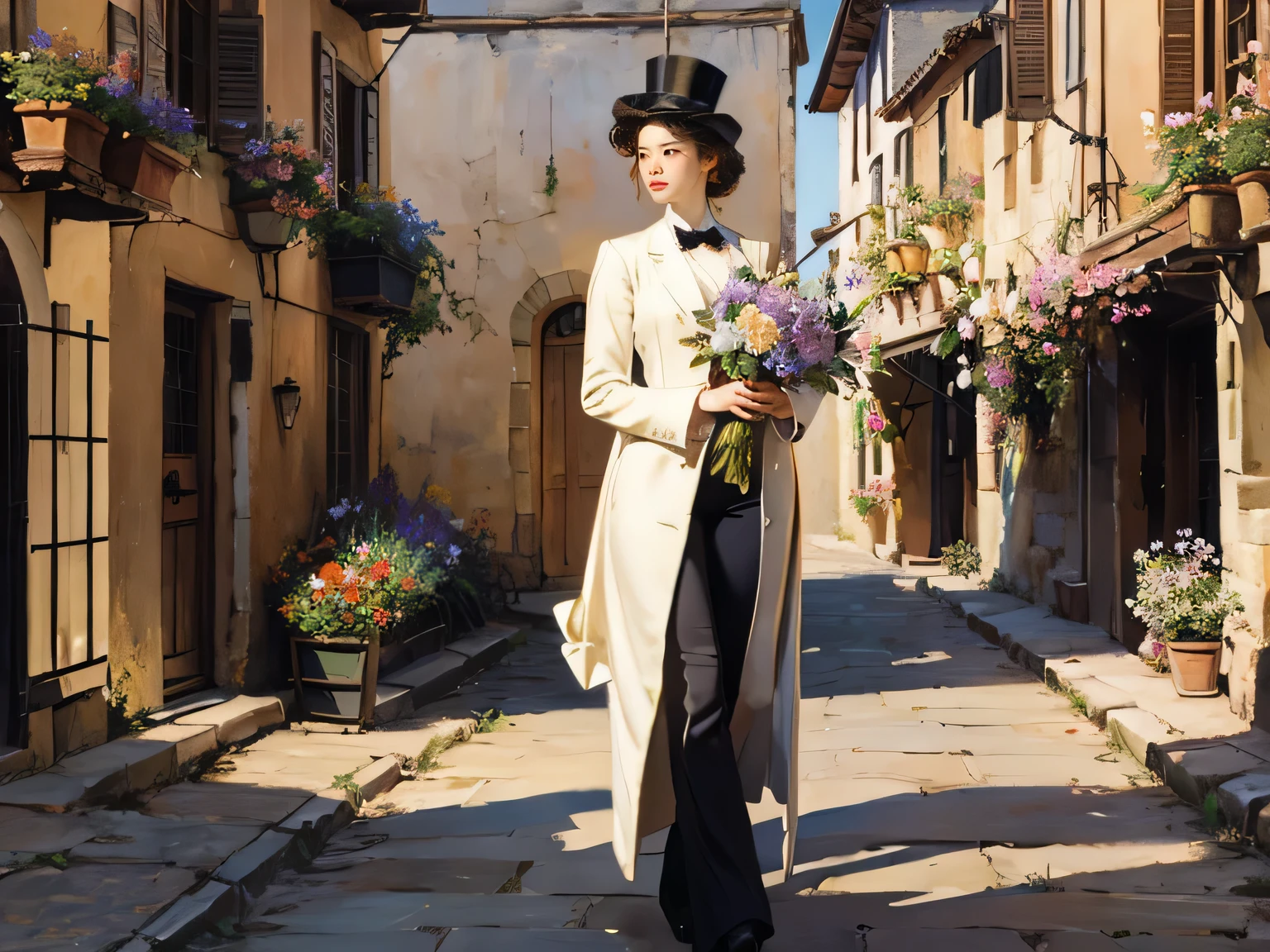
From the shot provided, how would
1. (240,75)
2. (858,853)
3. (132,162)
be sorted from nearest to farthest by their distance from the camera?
(858,853)
(132,162)
(240,75)

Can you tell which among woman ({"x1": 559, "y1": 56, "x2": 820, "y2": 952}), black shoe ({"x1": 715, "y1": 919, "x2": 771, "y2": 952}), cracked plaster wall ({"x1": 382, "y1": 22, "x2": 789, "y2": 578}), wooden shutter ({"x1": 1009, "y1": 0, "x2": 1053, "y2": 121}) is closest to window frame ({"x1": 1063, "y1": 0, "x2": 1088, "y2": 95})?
wooden shutter ({"x1": 1009, "y1": 0, "x2": 1053, "y2": 121})

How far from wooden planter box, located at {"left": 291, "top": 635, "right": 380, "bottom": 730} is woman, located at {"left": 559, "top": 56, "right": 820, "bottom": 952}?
11.6 feet

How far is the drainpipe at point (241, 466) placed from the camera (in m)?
7.19

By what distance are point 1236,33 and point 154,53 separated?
6.09 meters

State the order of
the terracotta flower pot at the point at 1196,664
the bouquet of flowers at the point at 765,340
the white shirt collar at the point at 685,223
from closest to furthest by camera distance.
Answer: the bouquet of flowers at the point at 765,340
the white shirt collar at the point at 685,223
the terracotta flower pot at the point at 1196,664

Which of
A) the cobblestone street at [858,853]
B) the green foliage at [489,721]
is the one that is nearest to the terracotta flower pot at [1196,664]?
the cobblestone street at [858,853]

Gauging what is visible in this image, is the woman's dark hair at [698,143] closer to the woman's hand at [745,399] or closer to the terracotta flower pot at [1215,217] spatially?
the woman's hand at [745,399]

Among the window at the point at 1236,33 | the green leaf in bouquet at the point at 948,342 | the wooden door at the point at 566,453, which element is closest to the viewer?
the window at the point at 1236,33

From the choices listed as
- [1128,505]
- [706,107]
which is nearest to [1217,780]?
[706,107]

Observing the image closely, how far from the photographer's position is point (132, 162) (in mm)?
5234

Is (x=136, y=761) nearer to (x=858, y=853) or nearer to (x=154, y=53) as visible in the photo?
(x=858, y=853)

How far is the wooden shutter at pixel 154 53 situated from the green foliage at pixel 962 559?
10.2 metres

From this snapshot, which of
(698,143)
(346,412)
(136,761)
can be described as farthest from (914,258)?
(698,143)

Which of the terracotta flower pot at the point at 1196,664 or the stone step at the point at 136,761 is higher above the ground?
the terracotta flower pot at the point at 1196,664
